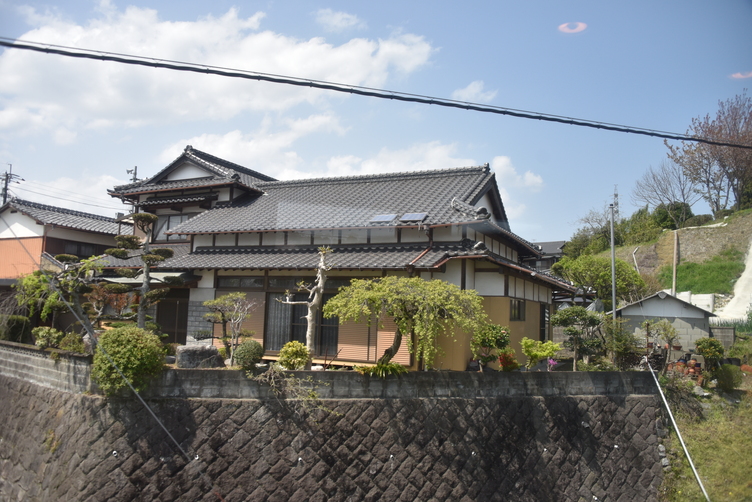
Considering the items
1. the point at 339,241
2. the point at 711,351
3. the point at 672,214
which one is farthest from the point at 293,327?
the point at 672,214

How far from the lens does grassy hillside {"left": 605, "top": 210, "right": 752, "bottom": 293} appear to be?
1090 inches

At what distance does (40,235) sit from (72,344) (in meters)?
11.3

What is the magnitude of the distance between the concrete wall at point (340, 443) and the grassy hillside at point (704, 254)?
2104 centimetres

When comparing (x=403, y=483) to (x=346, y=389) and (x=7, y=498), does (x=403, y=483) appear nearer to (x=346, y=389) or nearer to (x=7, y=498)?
(x=346, y=389)

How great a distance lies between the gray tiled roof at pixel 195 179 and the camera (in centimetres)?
1789

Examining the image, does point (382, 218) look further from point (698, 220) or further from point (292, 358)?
point (698, 220)

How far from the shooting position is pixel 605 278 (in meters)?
23.8

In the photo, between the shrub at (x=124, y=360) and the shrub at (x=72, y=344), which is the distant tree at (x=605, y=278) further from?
the shrub at (x=72, y=344)

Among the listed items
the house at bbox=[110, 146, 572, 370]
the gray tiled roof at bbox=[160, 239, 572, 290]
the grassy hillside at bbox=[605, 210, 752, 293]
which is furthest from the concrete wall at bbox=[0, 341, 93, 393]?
the grassy hillside at bbox=[605, 210, 752, 293]

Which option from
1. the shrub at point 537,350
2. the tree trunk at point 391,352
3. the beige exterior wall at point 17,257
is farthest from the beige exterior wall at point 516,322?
the beige exterior wall at point 17,257

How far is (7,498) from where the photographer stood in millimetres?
9648

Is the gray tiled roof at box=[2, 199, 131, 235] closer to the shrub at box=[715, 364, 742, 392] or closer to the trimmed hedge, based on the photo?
the trimmed hedge

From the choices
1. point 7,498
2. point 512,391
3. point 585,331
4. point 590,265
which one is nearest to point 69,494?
point 7,498

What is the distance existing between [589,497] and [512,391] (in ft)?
8.89
